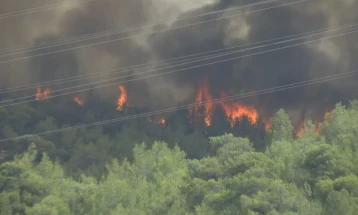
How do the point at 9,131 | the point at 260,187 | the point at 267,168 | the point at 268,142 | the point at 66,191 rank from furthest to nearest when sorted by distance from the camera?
1. the point at 9,131
2. the point at 268,142
3. the point at 66,191
4. the point at 267,168
5. the point at 260,187

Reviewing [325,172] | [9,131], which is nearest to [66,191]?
[325,172]

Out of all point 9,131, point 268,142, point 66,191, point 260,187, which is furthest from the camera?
point 9,131

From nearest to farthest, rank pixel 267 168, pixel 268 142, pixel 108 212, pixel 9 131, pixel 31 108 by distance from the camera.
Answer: pixel 267 168
pixel 108 212
pixel 268 142
pixel 9 131
pixel 31 108

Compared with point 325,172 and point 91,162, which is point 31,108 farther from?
point 325,172

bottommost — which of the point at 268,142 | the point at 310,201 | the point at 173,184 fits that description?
the point at 310,201

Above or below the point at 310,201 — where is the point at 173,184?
above

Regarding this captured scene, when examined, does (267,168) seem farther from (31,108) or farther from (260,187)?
(31,108)

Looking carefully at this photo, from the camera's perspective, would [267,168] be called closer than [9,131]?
Yes

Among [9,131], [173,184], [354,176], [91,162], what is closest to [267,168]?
[354,176]

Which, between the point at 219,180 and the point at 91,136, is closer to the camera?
the point at 219,180
